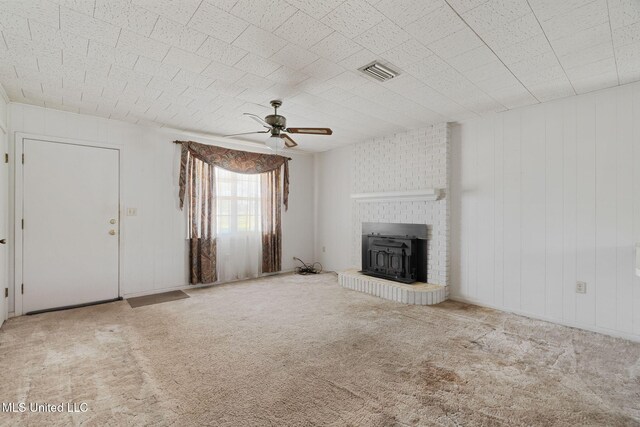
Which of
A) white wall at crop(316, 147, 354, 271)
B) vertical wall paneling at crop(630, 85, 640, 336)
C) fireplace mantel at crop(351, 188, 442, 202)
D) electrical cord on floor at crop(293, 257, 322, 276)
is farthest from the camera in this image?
electrical cord on floor at crop(293, 257, 322, 276)

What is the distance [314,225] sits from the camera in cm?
657

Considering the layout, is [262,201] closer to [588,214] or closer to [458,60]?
[458,60]

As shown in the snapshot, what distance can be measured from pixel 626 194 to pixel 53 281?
6376 mm

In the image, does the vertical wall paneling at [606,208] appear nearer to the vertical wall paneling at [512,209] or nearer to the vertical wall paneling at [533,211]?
the vertical wall paneling at [533,211]

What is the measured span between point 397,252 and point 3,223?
15.7ft

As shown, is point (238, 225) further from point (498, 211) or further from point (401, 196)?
point (498, 211)

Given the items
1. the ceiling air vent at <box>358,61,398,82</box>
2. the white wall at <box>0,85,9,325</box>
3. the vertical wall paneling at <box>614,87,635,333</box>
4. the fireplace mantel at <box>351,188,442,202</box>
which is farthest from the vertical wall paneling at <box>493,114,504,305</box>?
the white wall at <box>0,85,9,325</box>

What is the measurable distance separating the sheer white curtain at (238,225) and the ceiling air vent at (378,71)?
3.27m

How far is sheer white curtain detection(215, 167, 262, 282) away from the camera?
5.19 meters

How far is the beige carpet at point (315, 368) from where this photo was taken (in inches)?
72.1

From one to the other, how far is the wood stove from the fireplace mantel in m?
0.42

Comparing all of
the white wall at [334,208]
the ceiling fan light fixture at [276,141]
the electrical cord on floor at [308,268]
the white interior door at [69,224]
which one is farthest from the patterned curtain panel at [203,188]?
the ceiling fan light fixture at [276,141]

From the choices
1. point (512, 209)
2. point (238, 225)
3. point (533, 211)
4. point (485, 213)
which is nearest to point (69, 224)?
point (238, 225)

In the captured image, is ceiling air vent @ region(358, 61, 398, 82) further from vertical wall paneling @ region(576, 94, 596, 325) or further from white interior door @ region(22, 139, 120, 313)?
white interior door @ region(22, 139, 120, 313)
